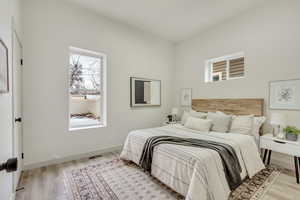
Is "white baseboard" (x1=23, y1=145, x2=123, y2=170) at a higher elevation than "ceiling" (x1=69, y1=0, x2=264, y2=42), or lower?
lower

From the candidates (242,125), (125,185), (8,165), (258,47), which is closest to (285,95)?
(242,125)

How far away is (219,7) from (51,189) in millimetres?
4407

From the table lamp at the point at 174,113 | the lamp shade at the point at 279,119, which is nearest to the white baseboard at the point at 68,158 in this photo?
the table lamp at the point at 174,113

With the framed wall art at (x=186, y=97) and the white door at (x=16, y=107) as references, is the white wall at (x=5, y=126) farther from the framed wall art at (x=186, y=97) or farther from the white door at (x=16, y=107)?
the framed wall art at (x=186, y=97)

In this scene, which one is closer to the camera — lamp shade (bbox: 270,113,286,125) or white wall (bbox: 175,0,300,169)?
lamp shade (bbox: 270,113,286,125)

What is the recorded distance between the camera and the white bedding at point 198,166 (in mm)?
1624

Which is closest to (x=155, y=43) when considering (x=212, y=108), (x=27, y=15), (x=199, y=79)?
(x=199, y=79)

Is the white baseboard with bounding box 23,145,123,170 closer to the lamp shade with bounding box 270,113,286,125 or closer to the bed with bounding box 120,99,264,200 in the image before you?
the bed with bounding box 120,99,264,200

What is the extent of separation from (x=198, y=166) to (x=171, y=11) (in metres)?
3.13

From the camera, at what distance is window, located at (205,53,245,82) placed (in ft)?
11.3

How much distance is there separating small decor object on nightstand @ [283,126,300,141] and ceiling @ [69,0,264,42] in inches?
100

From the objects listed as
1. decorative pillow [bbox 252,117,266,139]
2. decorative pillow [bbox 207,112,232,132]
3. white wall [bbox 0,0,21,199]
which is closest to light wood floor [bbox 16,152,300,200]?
white wall [bbox 0,0,21,199]

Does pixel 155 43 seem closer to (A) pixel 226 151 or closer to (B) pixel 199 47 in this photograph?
(B) pixel 199 47

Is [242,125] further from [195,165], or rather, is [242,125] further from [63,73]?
[63,73]
